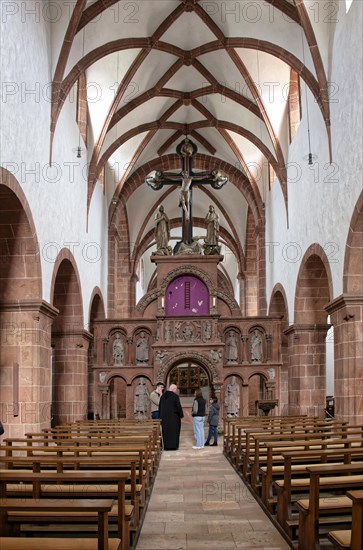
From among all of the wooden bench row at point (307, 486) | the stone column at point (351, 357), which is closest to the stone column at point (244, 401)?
the stone column at point (351, 357)

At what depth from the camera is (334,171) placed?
14984 mm

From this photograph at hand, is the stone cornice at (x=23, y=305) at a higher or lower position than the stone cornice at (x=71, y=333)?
higher

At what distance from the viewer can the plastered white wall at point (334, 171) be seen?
13.3 m

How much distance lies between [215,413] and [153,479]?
6.18m

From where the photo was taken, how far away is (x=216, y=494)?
30.1ft

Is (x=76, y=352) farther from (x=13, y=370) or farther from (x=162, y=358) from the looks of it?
(x=13, y=370)

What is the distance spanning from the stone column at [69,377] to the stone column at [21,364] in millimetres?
5132

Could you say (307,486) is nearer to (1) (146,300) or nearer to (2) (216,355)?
(2) (216,355)

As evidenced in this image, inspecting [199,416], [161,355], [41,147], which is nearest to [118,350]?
[161,355]

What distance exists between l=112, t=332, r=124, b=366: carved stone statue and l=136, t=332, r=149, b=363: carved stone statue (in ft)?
1.72

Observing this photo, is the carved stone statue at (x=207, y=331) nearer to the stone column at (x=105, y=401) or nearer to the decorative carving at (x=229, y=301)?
the decorative carving at (x=229, y=301)

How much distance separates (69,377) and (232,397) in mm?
8765

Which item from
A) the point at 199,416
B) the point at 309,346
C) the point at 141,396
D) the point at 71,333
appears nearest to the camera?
the point at 199,416

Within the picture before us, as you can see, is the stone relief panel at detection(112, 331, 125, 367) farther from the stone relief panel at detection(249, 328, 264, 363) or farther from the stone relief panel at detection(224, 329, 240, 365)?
the stone relief panel at detection(249, 328, 264, 363)
